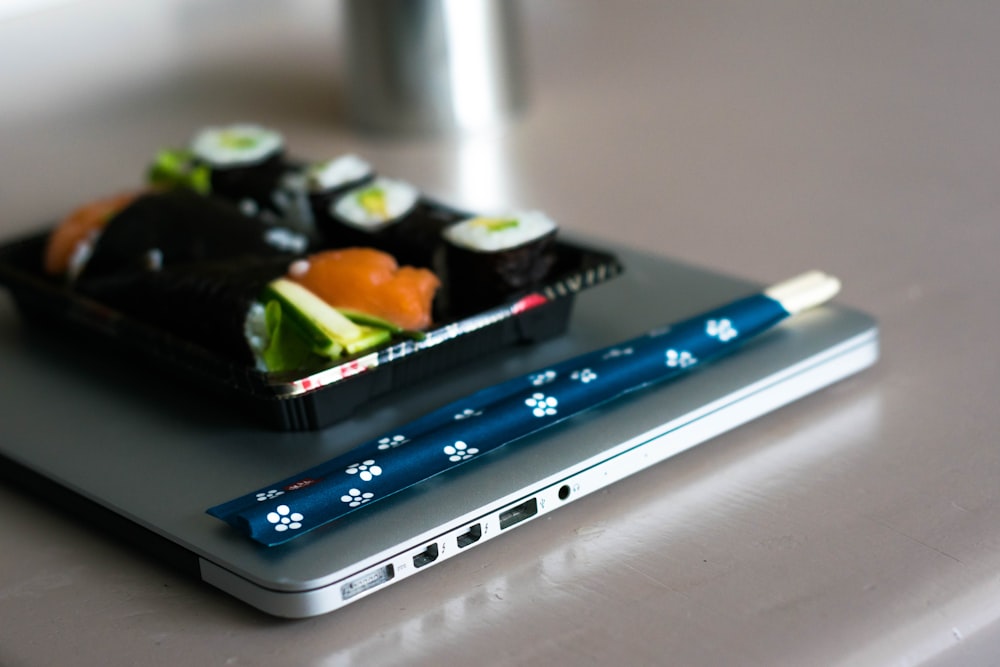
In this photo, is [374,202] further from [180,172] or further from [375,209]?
[180,172]

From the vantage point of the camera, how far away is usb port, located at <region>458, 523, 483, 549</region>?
73 cm

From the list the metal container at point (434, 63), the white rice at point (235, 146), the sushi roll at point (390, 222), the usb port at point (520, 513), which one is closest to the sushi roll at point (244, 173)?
the white rice at point (235, 146)

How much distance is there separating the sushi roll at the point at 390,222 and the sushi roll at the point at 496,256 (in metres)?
0.06

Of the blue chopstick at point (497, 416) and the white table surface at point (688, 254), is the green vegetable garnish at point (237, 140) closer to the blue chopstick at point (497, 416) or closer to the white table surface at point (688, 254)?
the white table surface at point (688, 254)

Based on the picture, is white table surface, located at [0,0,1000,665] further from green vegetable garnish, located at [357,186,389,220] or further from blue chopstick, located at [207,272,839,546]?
green vegetable garnish, located at [357,186,389,220]

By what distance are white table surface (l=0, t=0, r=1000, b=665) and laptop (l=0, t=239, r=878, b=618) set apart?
21 millimetres

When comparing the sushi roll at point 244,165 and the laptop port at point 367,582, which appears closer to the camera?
the laptop port at point 367,582

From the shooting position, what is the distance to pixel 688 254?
3.89ft

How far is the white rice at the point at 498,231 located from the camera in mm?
915

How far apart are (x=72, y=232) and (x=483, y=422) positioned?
1.55 ft

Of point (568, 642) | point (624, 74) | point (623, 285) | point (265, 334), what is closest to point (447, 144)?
point (624, 74)

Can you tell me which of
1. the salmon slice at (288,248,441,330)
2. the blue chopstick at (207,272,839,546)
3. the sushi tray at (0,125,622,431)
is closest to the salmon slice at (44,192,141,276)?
the sushi tray at (0,125,622,431)

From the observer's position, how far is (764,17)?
1.90 meters

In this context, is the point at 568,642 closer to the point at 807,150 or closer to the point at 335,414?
the point at 335,414
